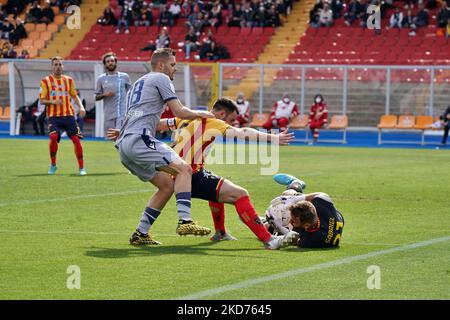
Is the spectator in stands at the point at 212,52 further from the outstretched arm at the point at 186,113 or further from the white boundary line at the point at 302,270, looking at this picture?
the outstretched arm at the point at 186,113

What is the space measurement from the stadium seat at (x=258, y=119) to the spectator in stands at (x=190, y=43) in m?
7.52

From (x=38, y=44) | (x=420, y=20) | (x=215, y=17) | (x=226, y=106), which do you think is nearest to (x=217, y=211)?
(x=226, y=106)

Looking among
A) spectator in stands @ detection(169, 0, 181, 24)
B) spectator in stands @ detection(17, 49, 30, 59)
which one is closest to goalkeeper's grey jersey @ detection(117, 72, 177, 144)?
spectator in stands @ detection(17, 49, 30, 59)

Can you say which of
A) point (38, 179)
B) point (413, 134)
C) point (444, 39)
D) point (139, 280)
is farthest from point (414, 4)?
point (139, 280)

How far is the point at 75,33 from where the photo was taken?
162 ft

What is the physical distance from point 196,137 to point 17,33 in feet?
128

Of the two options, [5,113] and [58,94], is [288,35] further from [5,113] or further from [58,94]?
[58,94]

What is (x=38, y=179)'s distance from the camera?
733 inches

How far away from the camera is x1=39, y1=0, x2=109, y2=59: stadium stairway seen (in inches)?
1909

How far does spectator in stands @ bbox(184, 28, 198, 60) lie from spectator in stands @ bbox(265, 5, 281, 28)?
10.6 ft

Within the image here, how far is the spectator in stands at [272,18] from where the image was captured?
45250 mm
